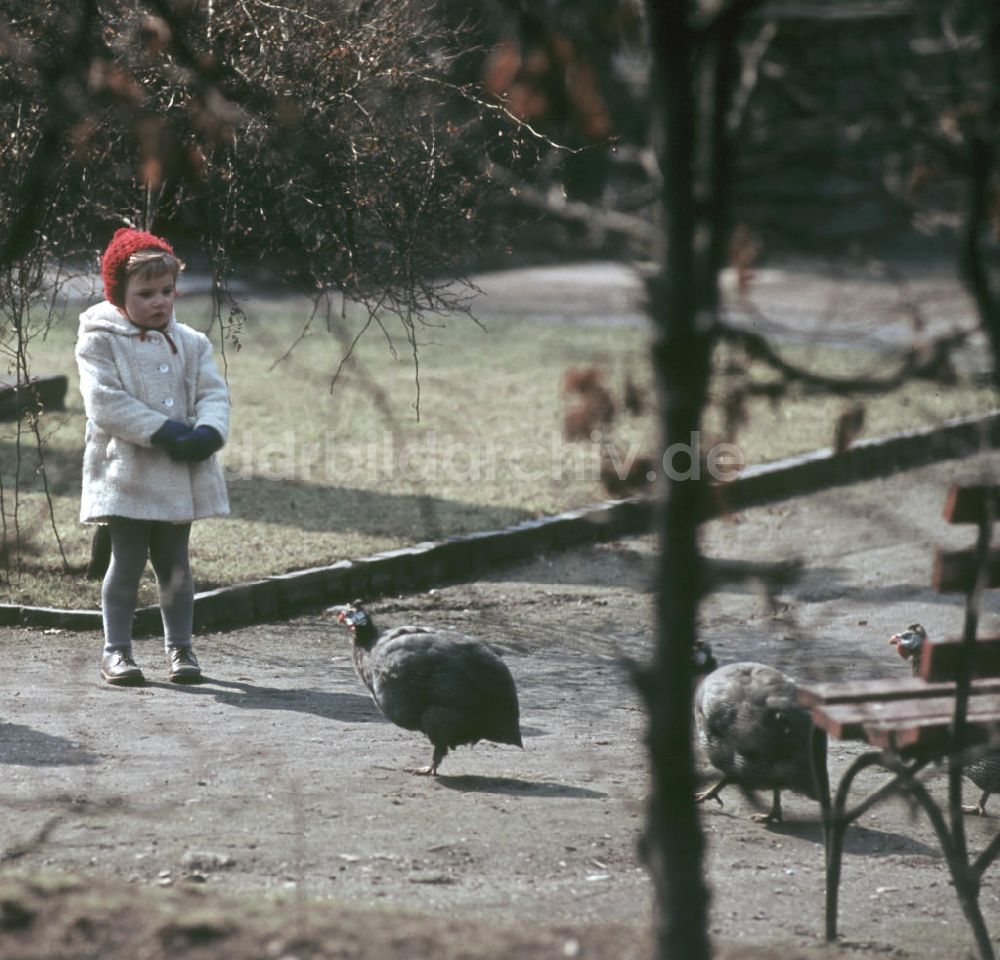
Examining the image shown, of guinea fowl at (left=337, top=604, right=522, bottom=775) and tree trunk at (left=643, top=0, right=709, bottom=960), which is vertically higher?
tree trunk at (left=643, top=0, right=709, bottom=960)

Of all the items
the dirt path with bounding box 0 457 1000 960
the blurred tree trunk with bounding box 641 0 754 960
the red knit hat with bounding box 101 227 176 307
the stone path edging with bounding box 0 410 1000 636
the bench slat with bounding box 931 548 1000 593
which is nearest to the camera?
the blurred tree trunk with bounding box 641 0 754 960

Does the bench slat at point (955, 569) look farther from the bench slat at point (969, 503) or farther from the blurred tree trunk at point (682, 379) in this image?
the blurred tree trunk at point (682, 379)

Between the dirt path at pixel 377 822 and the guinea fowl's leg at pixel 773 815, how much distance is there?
53 millimetres

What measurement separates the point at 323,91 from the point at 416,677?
306 cm

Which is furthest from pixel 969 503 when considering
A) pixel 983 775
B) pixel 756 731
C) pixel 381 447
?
pixel 381 447

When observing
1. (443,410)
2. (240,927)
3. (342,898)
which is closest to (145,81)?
(342,898)

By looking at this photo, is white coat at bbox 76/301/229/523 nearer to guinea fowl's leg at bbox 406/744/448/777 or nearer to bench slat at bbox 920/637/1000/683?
guinea fowl's leg at bbox 406/744/448/777

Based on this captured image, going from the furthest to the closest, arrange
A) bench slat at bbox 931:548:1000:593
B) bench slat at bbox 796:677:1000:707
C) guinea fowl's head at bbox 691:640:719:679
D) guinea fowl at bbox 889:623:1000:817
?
guinea fowl's head at bbox 691:640:719:679 < guinea fowl at bbox 889:623:1000:817 < bench slat at bbox 796:677:1000:707 < bench slat at bbox 931:548:1000:593

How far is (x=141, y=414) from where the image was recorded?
6.73 meters

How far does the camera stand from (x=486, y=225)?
827 centimetres

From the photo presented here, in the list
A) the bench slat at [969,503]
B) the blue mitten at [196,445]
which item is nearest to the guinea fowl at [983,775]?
the bench slat at [969,503]

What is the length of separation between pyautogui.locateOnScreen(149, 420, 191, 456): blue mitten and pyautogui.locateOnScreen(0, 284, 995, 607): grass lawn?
1.80 feet

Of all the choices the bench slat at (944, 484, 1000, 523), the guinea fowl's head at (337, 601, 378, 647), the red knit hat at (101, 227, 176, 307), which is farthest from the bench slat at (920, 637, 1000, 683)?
the red knit hat at (101, 227, 176, 307)

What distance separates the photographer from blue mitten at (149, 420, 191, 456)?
264 inches
